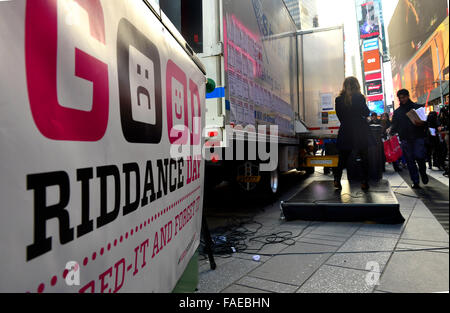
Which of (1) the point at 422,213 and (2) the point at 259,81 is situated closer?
(1) the point at 422,213

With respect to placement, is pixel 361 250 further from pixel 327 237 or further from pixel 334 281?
pixel 334 281

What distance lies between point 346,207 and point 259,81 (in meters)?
2.20

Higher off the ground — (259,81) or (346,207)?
(259,81)

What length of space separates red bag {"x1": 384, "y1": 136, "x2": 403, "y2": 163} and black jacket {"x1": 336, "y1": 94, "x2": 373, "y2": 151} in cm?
242

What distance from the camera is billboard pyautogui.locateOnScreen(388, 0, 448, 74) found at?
2.23ft

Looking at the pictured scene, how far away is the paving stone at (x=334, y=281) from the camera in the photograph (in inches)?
82.8

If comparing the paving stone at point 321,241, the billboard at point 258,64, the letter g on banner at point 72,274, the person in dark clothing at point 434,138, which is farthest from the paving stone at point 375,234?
the letter g on banner at point 72,274

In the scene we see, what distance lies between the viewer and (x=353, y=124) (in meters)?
5.27

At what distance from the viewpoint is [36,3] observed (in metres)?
0.71

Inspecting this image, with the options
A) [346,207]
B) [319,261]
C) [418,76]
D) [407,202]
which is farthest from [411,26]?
[407,202]

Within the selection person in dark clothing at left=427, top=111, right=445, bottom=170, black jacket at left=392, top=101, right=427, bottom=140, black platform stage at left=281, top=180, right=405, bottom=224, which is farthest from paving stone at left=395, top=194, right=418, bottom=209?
black jacket at left=392, top=101, right=427, bottom=140

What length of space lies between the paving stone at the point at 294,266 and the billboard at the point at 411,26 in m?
1.79

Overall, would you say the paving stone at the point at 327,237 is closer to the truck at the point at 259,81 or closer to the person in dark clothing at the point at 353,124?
the truck at the point at 259,81

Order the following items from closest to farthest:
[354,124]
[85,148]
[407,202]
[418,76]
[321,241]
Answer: [85,148], [418,76], [321,241], [407,202], [354,124]
